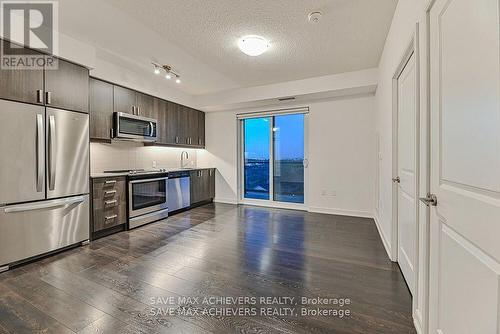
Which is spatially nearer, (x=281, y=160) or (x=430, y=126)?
(x=430, y=126)

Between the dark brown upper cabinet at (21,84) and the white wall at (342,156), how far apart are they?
4360mm

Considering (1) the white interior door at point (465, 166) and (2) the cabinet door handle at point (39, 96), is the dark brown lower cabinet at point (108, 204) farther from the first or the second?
(1) the white interior door at point (465, 166)

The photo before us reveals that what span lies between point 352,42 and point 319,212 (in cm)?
316

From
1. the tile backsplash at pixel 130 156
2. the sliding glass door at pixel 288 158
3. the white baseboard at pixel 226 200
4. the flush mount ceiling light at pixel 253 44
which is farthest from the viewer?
the white baseboard at pixel 226 200

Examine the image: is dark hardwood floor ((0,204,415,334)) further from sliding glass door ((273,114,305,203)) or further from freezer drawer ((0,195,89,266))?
sliding glass door ((273,114,305,203))

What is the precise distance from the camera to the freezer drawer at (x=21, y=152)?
2.37 metres

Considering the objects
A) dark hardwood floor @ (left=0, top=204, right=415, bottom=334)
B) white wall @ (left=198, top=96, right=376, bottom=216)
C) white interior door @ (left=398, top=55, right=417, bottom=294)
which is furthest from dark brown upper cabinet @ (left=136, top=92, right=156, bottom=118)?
white interior door @ (left=398, top=55, right=417, bottom=294)

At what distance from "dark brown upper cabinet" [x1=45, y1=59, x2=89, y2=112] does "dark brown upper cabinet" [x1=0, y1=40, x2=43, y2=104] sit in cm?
8

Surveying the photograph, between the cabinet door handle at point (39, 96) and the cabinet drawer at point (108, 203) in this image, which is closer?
the cabinet door handle at point (39, 96)

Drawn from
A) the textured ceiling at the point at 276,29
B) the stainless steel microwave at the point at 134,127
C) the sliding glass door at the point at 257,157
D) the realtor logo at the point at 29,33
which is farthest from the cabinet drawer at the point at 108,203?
the sliding glass door at the point at 257,157

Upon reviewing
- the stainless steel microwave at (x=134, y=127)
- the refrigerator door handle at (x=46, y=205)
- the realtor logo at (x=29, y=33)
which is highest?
the realtor logo at (x=29, y=33)

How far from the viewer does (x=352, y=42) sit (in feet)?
9.97

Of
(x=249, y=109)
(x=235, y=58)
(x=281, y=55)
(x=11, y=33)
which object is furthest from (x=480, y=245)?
(x=249, y=109)

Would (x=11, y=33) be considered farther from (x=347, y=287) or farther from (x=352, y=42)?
(x=347, y=287)
